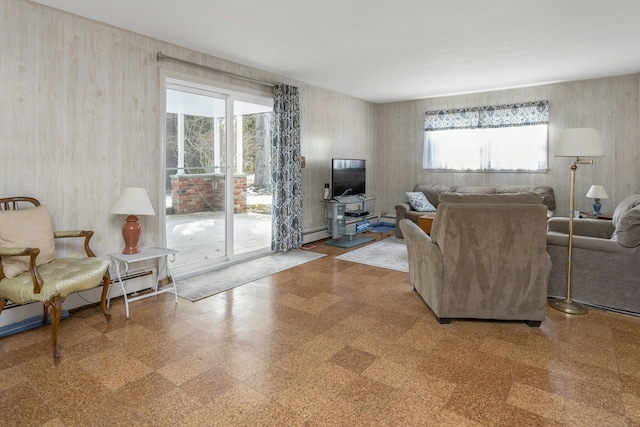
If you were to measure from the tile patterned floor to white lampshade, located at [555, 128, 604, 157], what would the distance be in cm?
137

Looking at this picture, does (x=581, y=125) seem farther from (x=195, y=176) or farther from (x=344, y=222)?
(x=195, y=176)

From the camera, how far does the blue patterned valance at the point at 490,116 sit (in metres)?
6.04

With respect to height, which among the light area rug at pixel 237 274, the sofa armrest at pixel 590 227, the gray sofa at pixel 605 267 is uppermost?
the sofa armrest at pixel 590 227

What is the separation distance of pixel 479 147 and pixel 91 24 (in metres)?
5.92

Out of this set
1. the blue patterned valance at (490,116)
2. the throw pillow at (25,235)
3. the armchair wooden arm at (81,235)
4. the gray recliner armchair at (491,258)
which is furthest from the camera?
the blue patterned valance at (490,116)

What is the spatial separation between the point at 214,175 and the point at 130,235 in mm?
1491

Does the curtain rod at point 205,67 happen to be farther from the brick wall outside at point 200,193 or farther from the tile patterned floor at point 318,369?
the tile patterned floor at point 318,369

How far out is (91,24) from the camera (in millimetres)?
3365

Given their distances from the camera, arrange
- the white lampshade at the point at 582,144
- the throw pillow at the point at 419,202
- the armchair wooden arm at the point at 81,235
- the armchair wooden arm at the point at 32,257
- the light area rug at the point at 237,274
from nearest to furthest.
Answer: the armchair wooden arm at the point at 32,257 → the armchair wooden arm at the point at 81,235 → the white lampshade at the point at 582,144 → the light area rug at the point at 237,274 → the throw pillow at the point at 419,202

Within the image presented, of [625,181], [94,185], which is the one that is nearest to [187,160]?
[94,185]

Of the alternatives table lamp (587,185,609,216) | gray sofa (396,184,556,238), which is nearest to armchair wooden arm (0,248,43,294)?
gray sofa (396,184,556,238)

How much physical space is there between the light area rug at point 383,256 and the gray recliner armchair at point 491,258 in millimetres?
1594

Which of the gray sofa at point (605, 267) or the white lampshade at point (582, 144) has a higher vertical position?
the white lampshade at point (582, 144)

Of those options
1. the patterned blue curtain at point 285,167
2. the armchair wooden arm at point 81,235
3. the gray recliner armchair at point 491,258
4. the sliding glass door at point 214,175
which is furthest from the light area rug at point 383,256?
the armchair wooden arm at point 81,235
